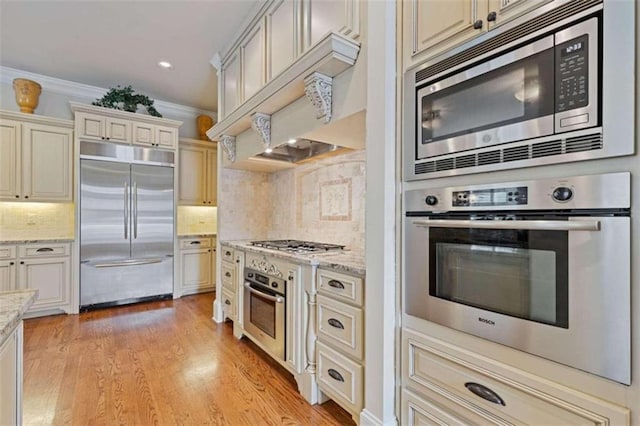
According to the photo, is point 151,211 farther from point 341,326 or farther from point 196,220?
point 341,326

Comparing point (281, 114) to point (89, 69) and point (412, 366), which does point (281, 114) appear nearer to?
point (412, 366)

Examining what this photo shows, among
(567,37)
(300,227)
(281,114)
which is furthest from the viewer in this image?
(300,227)

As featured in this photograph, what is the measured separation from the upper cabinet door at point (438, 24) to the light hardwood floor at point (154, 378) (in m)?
2.05

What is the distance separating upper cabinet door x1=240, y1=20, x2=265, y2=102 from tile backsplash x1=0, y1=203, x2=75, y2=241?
3.03 metres

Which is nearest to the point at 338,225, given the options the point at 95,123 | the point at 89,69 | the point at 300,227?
the point at 300,227

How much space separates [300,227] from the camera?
3.49 m

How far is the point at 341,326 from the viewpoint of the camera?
1.85 meters

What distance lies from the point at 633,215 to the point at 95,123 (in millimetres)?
4938

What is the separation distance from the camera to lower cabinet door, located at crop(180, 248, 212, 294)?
4.63m

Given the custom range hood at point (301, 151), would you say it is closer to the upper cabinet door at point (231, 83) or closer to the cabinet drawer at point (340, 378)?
the upper cabinet door at point (231, 83)

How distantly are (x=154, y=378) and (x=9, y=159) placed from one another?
10.8 ft

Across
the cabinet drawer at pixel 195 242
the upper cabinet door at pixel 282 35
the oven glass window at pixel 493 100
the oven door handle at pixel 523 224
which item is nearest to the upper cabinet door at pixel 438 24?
the oven glass window at pixel 493 100

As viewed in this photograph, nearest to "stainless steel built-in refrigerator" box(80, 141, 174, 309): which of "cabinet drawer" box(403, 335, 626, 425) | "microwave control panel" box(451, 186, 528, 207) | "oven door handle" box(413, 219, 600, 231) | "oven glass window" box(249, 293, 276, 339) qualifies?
"oven glass window" box(249, 293, 276, 339)

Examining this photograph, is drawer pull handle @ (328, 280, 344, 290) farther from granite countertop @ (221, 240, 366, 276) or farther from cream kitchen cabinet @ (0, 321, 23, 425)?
cream kitchen cabinet @ (0, 321, 23, 425)
